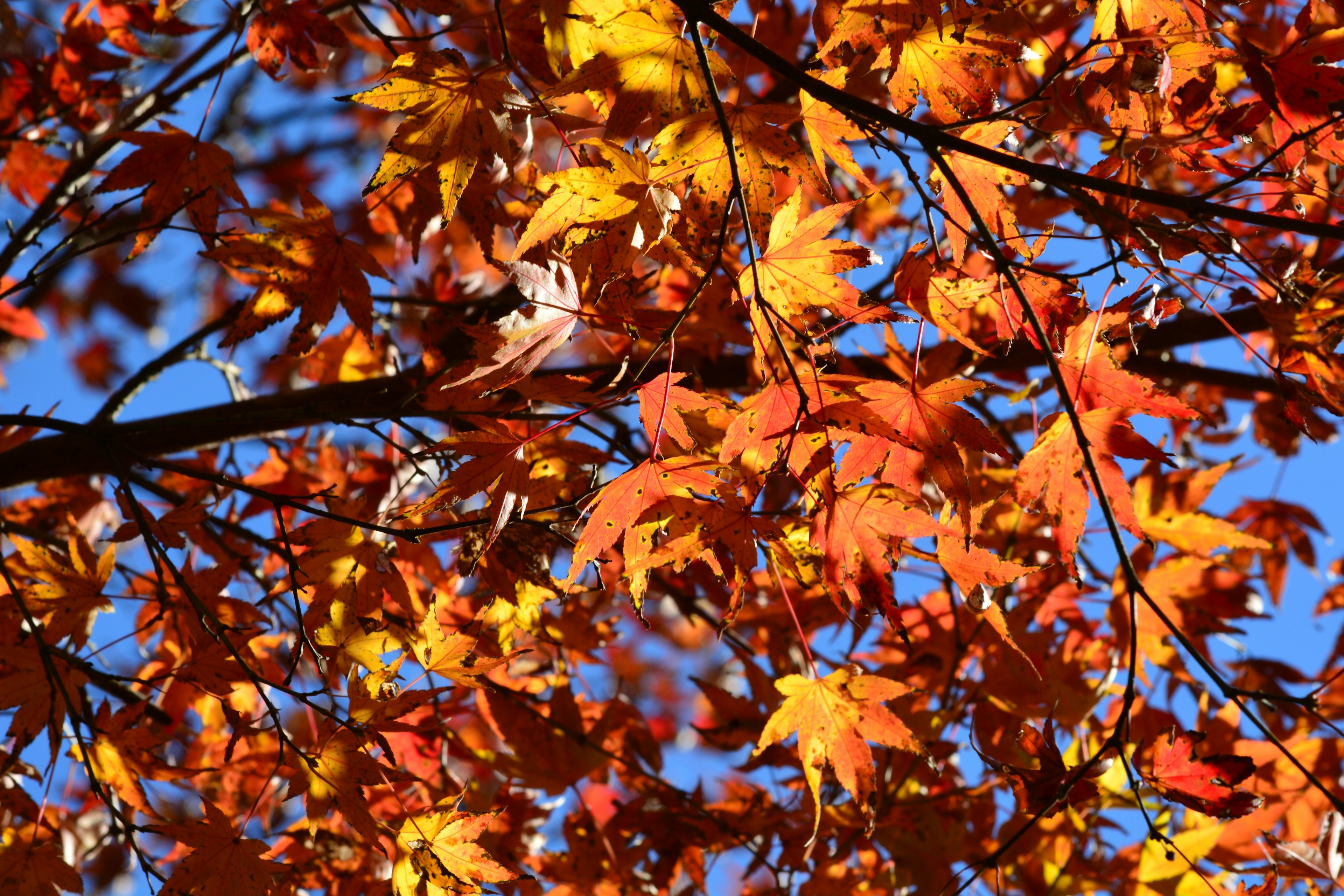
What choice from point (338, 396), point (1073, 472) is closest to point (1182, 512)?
point (1073, 472)

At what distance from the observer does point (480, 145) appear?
4.07 feet

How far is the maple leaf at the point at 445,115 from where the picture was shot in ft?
3.76

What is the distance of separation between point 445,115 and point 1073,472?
961 millimetres

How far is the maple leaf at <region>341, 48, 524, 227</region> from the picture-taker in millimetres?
1147

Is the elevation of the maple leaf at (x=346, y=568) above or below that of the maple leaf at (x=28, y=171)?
below

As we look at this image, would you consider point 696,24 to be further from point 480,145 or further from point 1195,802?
point 1195,802

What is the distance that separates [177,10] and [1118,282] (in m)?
1.88

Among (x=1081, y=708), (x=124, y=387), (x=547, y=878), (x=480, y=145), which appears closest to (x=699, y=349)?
(x=480, y=145)

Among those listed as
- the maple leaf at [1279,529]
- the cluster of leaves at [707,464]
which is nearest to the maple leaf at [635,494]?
the cluster of leaves at [707,464]

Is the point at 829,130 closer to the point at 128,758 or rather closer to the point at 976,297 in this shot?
the point at 976,297

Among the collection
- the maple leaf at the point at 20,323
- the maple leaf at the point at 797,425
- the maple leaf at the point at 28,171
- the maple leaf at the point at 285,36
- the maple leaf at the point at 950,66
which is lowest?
the maple leaf at the point at 797,425

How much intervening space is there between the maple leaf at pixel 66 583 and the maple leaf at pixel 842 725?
3.50ft

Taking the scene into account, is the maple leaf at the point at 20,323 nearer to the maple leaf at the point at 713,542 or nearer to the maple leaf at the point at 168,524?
the maple leaf at the point at 168,524

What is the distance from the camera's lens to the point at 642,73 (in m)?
1.16
